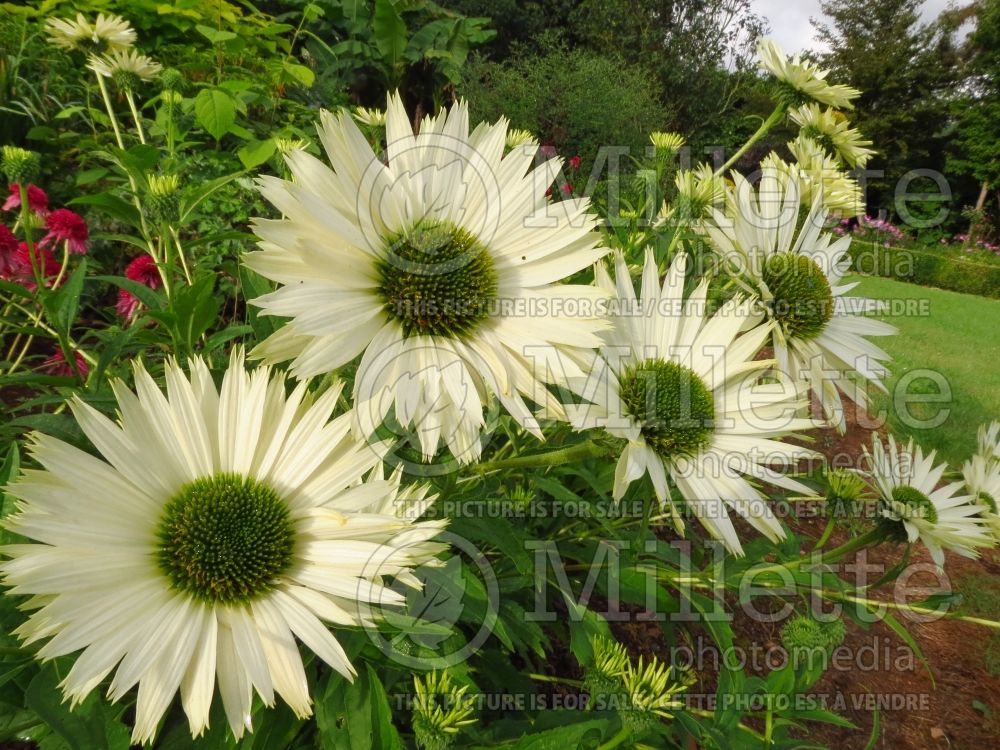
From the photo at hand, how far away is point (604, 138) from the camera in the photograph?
23.1 ft

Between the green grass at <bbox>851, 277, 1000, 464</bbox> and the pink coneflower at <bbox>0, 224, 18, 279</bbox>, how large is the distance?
116 inches

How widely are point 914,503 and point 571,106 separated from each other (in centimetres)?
665

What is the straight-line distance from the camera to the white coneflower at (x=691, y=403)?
0.97m

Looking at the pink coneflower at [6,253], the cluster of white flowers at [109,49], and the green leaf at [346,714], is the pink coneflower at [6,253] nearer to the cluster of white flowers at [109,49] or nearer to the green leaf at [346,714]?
the cluster of white flowers at [109,49]

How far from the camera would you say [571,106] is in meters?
7.09

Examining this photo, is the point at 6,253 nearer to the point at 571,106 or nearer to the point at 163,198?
the point at 163,198

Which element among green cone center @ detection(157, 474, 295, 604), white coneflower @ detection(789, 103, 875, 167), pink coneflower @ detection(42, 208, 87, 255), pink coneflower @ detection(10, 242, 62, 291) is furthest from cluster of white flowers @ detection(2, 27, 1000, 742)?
pink coneflower @ detection(42, 208, 87, 255)

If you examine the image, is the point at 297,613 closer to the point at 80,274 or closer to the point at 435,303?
the point at 435,303

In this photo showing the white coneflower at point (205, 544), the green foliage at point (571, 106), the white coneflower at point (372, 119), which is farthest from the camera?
the green foliage at point (571, 106)

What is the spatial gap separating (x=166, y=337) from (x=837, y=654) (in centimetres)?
238

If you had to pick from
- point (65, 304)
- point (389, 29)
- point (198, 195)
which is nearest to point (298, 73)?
point (389, 29)

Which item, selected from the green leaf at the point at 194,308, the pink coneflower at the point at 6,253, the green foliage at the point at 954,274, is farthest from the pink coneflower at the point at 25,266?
the green foliage at the point at 954,274

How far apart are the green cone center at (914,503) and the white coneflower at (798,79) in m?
1.11

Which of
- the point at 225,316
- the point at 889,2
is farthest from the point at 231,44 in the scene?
the point at 889,2
